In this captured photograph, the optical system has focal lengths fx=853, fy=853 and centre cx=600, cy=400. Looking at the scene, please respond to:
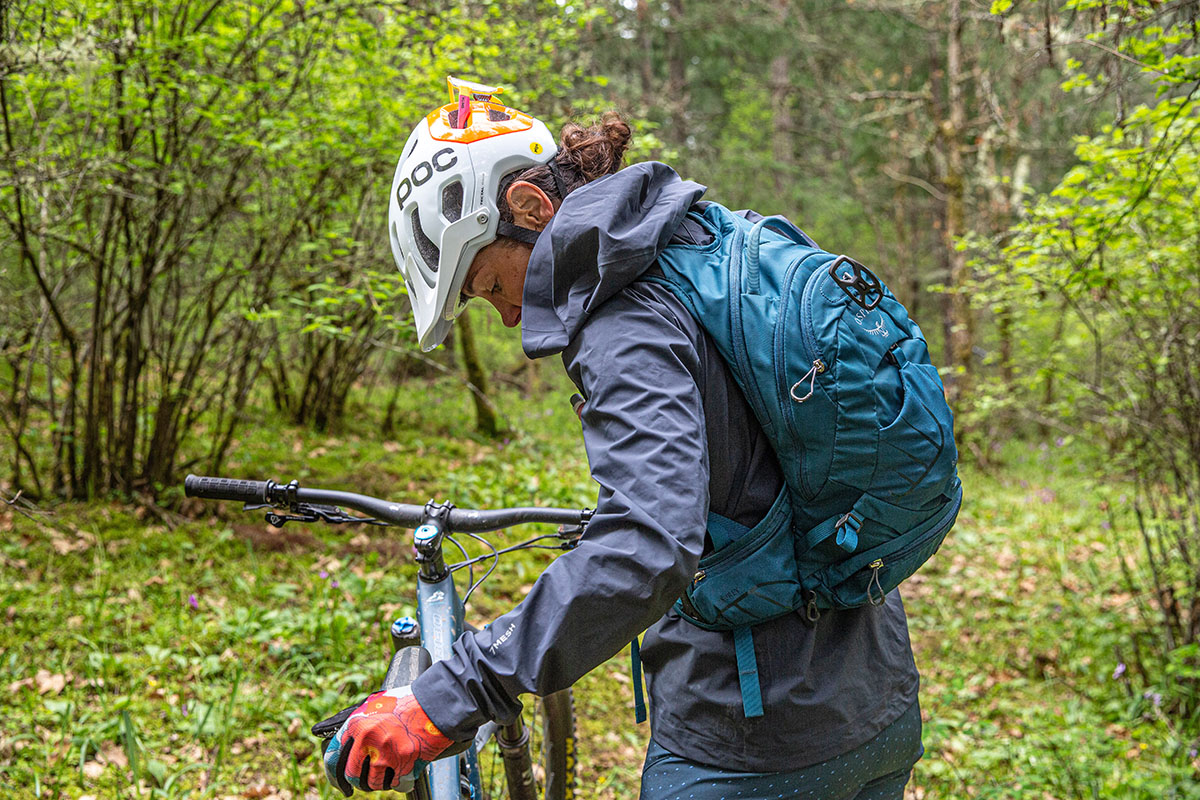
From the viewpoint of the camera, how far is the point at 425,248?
1.87m

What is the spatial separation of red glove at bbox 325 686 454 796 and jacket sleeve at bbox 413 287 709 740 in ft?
0.11

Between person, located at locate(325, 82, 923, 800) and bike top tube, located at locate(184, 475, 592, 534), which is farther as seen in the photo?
bike top tube, located at locate(184, 475, 592, 534)

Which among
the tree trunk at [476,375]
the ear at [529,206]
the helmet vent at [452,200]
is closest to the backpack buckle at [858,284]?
the ear at [529,206]

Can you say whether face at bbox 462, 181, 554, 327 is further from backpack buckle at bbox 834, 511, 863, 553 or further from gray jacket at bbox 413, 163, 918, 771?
backpack buckle at bbox 834, 511, 863, 553

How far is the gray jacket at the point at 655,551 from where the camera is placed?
1230mm

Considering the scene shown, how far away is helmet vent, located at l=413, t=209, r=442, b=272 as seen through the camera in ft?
6.09

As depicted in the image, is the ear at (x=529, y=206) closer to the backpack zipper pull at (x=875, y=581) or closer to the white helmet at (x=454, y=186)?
Answer: the white helmet at (x=454, y=186)

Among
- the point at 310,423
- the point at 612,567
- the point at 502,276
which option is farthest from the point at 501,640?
the point at 310,423

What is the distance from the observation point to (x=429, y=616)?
85.4 inches

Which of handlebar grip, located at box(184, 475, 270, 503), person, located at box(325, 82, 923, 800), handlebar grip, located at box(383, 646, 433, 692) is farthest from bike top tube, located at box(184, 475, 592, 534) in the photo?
person, located at box(325, 82, 923, 800)

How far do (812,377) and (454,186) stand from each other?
845 millimetres

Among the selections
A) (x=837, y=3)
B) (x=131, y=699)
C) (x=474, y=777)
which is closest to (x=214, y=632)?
(x=131, y=699)

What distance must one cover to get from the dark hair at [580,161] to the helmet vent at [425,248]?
0.64 ft

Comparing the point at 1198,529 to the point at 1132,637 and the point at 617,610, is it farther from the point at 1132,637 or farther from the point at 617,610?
the point at 617,610
